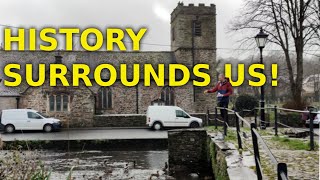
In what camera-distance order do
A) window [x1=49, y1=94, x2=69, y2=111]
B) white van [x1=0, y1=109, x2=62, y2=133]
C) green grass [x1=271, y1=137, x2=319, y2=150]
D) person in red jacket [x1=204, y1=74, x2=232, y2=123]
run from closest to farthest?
green grass [x1=271, y1=137, x2=319, y2=150] < person in red jacket [x1=204, y1=74, x2=232, y2=123] < white van [x1=0, y1=109, x2=62, y2=133] < window [x1=49, y1=94, x2=69, y2=111]

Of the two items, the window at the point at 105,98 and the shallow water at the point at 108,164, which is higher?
the window at the point at 105,98

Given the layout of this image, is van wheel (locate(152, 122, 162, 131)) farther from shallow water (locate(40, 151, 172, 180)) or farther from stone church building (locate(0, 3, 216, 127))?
shallow water (locate(40, 151, 172, 180))

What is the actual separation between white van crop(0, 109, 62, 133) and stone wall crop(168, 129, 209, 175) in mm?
12703

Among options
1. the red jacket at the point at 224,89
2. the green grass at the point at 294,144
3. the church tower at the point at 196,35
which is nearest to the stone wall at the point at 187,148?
the red jacket at the point at 224,89

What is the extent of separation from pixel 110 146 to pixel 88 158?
230 cm

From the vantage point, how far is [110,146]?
19.7 m

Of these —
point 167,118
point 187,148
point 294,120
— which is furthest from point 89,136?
point 294,120

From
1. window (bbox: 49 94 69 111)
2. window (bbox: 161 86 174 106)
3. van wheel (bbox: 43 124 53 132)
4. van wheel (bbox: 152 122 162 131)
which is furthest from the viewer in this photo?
window (bbox: 161 86 174 106)

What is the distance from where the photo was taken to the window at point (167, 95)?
3712 cm

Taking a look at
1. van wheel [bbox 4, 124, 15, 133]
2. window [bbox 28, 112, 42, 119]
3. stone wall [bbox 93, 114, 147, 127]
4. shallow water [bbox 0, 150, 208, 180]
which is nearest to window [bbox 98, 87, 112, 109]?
stone wall [bbox 93, 114, 147, 127]

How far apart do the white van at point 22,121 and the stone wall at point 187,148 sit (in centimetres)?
1270

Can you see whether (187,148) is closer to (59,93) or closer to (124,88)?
(59,93)

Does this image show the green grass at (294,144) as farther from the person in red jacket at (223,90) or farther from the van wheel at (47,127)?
the van wheel at (47,127)

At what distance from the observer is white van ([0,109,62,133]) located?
2566 centimetres
